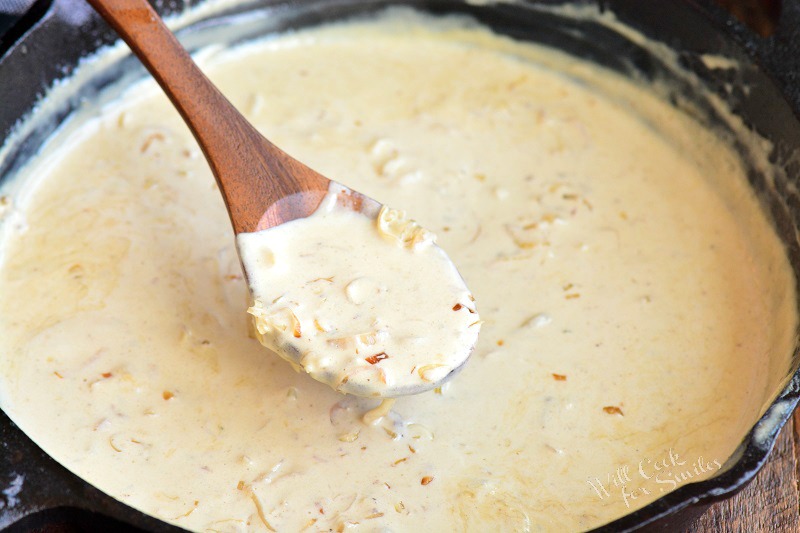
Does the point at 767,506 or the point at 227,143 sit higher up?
the point at 227,143

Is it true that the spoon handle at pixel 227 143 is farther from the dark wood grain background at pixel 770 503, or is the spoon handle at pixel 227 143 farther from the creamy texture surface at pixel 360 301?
the dark wood grain background at pixel 770 503

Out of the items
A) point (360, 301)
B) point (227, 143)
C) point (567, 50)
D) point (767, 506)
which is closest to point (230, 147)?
point (227, 143)

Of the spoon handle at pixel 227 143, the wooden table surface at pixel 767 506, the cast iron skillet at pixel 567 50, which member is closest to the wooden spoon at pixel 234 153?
the spoon handle at pixel 227 143

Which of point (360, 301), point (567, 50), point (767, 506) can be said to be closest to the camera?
point (360, 301)

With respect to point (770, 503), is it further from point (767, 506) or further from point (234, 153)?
point (234, 153)

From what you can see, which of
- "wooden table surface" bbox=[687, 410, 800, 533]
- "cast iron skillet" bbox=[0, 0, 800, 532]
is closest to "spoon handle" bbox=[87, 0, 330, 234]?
"cast iron skillet" bbox=[0, 0, 800, 532]

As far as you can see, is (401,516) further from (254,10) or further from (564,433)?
(254,10)
